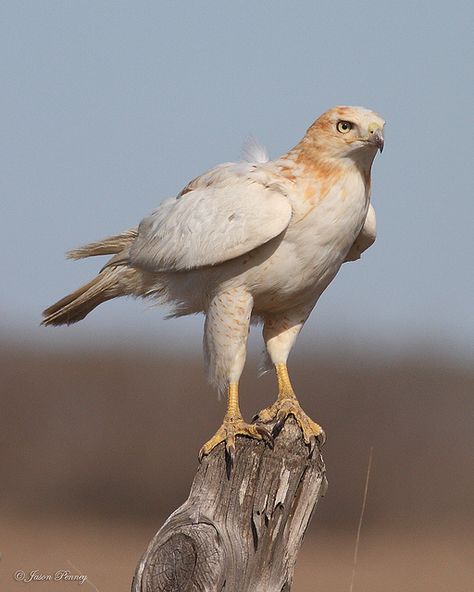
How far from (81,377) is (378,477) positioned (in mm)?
6027

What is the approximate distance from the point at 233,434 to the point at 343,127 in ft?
5.83

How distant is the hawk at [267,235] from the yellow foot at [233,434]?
0.15ft

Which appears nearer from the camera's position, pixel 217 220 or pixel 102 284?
pixel 217 220

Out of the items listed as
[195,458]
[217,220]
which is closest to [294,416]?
[217,220]

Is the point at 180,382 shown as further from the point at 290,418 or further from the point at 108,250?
the point at 290,418

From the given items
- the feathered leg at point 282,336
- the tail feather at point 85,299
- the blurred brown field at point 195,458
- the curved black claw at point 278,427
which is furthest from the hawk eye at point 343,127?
the blurred brown field at point 195,458

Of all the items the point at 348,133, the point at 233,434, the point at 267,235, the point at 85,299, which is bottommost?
the point at 233,434

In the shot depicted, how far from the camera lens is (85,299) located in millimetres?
7473

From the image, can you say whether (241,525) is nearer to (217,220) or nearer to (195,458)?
(217,220)

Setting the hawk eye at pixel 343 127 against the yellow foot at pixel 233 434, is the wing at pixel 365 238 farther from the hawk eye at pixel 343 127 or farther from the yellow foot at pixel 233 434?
the yellow foot at pixel 233 434

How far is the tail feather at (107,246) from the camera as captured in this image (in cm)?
755

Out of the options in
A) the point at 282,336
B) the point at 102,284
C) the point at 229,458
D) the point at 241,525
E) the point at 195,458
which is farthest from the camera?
the point at 195,458

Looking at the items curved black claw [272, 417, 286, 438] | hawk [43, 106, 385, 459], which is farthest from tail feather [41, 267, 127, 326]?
curved black claw [272, 417, 286, 438]

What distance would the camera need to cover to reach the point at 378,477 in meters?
20.7
